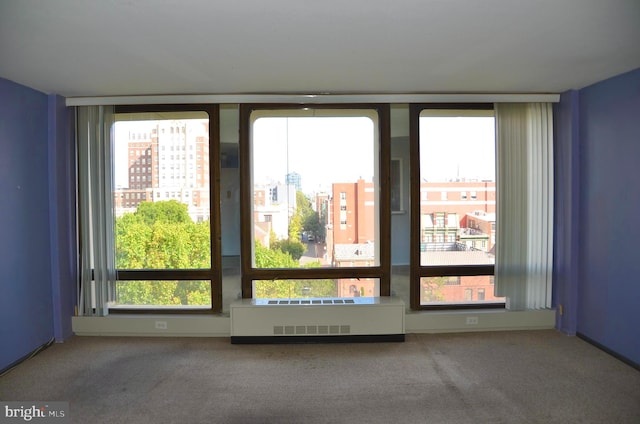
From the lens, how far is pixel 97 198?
3627mm

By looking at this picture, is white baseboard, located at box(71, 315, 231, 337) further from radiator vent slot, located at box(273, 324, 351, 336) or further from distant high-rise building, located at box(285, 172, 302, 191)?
distant high-rise building, located at box(285, 172, 302, 191)

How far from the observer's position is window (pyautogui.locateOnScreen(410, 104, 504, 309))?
3.75 metres

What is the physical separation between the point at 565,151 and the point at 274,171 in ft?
9.56

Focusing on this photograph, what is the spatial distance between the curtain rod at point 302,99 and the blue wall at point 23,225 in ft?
1.61

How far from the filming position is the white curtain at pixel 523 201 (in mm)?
3646

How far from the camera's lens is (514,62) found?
274 cm

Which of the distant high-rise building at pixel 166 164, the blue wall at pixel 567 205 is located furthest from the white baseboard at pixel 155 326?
the blue wall at pixel 567 205

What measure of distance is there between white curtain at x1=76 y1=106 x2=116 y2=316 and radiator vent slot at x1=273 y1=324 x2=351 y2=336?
1777mm

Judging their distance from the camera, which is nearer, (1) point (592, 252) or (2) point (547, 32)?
(2) point (547, 32)

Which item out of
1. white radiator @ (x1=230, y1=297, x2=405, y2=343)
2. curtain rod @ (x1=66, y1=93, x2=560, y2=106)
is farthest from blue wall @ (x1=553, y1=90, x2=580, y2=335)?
white radiator @ (x1=230, y1=297, x2=405, y2=343)

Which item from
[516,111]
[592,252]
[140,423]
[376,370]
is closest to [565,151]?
[516,111]

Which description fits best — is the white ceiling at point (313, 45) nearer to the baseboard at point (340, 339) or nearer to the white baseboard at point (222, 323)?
the white baseboard at point (222, 323)

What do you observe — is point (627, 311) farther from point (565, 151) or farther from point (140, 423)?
point (140, 423)

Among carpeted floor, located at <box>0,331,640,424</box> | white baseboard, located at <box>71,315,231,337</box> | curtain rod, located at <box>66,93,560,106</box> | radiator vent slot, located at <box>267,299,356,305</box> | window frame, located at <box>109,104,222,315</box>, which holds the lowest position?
carpeted floor, located at <box>0,331,640,424</box>
